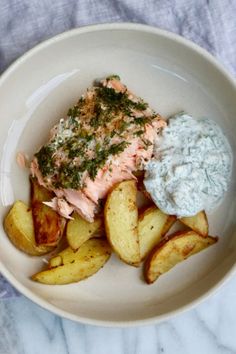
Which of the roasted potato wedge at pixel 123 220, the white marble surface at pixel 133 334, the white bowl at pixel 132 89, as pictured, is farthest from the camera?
the white marble surface at pixel 133 334

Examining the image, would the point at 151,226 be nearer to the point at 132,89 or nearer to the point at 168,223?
the point at 168,223

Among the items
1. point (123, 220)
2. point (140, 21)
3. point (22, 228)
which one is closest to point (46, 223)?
point (22, 228)

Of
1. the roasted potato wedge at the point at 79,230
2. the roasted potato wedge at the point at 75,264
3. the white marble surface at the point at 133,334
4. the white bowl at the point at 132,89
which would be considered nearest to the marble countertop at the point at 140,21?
the white marble surface at the point at 133,334

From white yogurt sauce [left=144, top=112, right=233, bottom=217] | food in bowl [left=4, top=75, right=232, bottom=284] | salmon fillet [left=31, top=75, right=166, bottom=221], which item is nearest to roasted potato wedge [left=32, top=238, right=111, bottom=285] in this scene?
food in bowl [left=4, top=75, right=232, bottom=284]

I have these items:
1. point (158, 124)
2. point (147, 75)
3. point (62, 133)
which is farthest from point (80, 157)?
point (147, 75)

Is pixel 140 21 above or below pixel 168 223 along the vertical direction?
above

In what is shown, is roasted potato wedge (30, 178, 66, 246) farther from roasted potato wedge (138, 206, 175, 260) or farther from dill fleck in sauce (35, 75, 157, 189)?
roasted potato wedge (138, 206, 175, 260)

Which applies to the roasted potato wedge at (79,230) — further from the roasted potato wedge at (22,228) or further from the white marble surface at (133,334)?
the white marble surface at (133,334)

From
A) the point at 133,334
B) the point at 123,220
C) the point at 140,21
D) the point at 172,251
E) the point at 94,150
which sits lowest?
the point at 133,334
